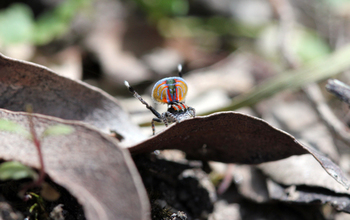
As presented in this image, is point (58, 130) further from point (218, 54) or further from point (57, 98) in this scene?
point (218, 54)

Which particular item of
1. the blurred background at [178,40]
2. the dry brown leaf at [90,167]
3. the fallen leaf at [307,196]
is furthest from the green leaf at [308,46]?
the dry brown leaf at [90,167]

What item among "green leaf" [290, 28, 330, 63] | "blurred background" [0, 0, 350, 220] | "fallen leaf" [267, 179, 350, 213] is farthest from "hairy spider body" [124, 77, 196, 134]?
"green leaf" [290, 28, 330, 63]

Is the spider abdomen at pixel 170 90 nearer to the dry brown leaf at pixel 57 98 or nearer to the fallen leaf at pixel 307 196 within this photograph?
the dry brown leaf at pixel 57 98

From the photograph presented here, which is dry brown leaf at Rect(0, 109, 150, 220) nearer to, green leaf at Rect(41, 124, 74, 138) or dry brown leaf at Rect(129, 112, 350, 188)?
green leaf at Rect(41, 124, 74, 138)

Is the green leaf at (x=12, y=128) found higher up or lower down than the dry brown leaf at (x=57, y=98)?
lower down

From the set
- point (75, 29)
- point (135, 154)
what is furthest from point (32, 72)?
point (75, 29)

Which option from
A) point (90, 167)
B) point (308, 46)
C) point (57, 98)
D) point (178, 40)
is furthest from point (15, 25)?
point (308, 46)
